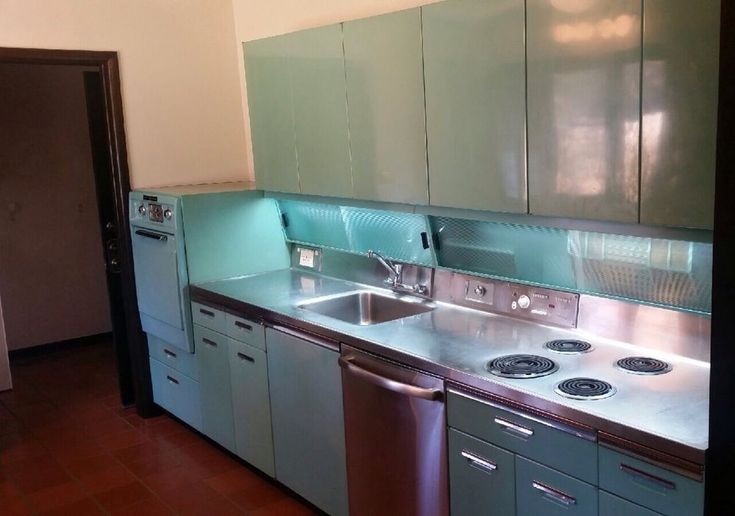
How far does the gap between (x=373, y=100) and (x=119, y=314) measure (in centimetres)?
245

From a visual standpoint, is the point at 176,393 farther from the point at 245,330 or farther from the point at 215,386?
the point at 245,330

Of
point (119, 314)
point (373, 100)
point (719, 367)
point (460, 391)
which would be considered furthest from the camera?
point (119, 314)

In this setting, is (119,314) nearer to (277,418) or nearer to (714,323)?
(277,418)

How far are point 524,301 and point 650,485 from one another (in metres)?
1.11

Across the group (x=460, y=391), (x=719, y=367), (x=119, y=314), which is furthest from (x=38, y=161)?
→ (x=719, y=367)

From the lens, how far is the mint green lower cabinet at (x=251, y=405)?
3508mm

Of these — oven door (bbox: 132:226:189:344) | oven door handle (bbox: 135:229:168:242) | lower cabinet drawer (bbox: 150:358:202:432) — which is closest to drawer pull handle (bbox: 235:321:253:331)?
oven door (bbox: 132:226:189:344)

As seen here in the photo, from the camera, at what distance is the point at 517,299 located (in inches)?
116

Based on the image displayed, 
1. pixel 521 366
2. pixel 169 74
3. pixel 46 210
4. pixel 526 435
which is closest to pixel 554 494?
pixel 526 435

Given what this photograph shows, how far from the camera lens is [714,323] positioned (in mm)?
1616

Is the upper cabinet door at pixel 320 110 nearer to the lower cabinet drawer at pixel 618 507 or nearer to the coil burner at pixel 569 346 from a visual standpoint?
the coil burner at pixel 569 346

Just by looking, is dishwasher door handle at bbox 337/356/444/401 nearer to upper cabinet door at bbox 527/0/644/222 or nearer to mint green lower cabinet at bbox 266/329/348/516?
mint green lower cabinet at bbox 266/329/348/516

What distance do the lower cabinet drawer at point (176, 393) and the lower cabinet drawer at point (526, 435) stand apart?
2.07 metres

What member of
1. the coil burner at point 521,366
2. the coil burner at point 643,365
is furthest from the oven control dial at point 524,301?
the coil burner at point 643,365
